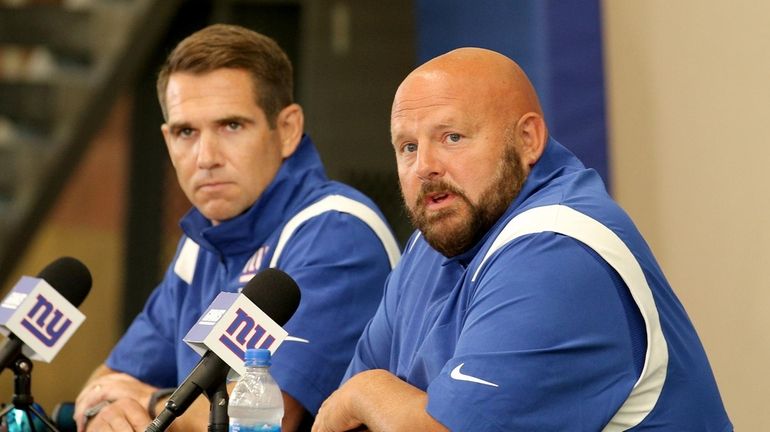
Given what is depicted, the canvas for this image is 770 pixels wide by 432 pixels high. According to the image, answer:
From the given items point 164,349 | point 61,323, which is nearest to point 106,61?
point 164,349

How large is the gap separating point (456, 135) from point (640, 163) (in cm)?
122

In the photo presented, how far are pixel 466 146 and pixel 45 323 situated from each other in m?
0.91

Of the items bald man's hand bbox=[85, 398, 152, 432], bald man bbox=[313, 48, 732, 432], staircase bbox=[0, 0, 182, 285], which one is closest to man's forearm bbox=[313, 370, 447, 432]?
bald man bbox=[313, 48, 732, 432]

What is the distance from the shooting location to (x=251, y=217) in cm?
268

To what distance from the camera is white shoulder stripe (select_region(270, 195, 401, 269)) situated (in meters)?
2.59

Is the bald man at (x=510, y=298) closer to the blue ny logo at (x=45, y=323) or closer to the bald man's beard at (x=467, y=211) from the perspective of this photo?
the bald man's beard at (x=467, y=211)

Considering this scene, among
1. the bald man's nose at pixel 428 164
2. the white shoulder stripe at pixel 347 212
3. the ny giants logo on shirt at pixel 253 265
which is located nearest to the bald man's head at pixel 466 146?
the bald man's nose at pixel 428 164

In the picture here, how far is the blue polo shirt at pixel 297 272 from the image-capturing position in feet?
7.81

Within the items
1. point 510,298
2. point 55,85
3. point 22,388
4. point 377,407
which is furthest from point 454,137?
point 55,85

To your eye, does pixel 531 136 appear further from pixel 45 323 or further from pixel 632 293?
pixel 45 323

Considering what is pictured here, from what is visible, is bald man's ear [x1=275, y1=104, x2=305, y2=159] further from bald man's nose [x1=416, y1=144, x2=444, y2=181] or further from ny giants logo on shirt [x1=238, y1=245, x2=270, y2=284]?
bald man's nose [x1=416, y1=144, x2=444, y2=181]

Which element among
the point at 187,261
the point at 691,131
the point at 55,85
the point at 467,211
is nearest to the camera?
the point at 467,211

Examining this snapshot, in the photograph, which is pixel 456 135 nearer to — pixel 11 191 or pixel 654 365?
pixel 654 365

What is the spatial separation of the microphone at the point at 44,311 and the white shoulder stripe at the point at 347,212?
428mm
